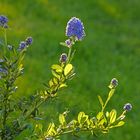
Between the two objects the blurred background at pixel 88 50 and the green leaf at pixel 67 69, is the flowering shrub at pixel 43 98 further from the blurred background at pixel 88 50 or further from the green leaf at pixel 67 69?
the blurred background at pixel 88 50

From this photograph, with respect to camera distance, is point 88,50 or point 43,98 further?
point 88,50

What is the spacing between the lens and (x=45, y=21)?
30.7 feet

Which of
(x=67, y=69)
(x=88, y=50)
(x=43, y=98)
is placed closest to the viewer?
(x=67, y=69)

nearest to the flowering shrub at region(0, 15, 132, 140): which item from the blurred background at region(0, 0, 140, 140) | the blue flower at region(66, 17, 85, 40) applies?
the blue flower at region(66, 17, 85, 40)

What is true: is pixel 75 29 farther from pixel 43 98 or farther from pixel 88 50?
pixel 88 50

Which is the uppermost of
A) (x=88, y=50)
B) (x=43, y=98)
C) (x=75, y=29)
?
(x=88, y=50)

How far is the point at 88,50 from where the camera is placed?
8156 millimetres

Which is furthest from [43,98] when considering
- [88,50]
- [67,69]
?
[88,50]

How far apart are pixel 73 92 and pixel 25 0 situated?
381 cm

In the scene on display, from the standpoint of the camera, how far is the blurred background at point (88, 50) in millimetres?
6164

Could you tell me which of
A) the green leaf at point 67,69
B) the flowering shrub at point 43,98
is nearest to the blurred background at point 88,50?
the flowering shrub at point 43,98

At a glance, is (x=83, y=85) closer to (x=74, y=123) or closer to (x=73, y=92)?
(x=73, y=92)

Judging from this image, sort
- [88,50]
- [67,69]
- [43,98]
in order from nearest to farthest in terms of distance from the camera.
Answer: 1. [67,69]
2. [43,98]
3. [88,50]

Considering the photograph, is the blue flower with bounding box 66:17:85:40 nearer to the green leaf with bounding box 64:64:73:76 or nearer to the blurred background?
the green leaf with bounding box 64:64:73:76
